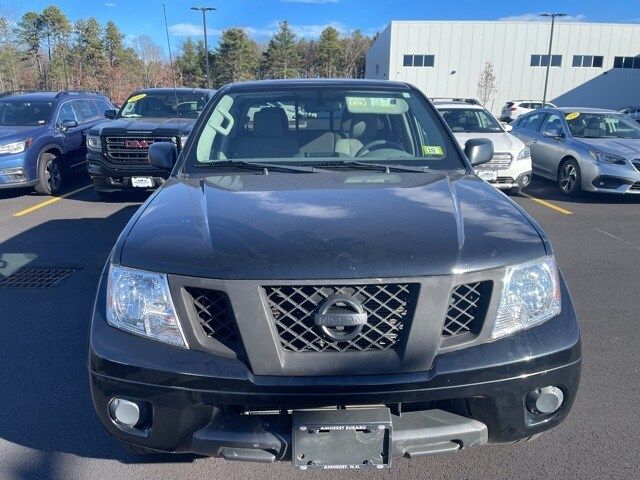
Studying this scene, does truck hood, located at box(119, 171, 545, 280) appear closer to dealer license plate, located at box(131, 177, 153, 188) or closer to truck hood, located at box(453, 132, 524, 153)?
dealer license plate, located at box(131, 177, 153, 188)

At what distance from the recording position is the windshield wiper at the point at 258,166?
3238mm

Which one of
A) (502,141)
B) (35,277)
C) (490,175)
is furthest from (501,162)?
(35,277)

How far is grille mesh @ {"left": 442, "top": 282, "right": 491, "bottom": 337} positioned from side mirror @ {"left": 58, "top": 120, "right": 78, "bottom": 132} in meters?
9.81

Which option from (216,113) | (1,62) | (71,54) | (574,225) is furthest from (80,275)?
(71,54)

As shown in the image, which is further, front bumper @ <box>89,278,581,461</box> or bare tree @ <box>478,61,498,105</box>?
bare tree @ <box>478,61,498,105</box>

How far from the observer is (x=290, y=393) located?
6.48 ft

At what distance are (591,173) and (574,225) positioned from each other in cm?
197

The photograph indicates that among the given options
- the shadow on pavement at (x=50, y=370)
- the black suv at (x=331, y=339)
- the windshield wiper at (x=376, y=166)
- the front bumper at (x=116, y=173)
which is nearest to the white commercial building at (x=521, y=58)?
the front bumper at (x=116, y=173)

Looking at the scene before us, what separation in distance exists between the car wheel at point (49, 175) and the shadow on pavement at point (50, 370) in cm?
349

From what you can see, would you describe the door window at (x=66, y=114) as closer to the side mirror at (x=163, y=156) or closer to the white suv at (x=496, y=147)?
the white suv at (x=496, y=147)

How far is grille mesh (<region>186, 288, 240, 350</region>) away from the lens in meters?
2.05

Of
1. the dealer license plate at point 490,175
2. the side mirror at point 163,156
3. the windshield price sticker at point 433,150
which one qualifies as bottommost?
the dealer license plate at point 490,175

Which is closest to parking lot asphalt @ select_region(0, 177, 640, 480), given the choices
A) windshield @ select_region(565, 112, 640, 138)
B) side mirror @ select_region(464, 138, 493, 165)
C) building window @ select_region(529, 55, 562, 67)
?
side mirror @ select_region(464, 138, 493, 165)

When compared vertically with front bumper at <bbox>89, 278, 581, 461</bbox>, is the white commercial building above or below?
above
